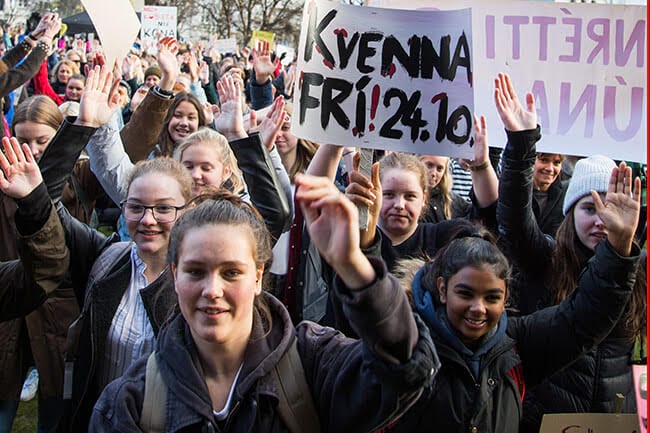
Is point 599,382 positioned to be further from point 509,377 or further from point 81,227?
point 81,227

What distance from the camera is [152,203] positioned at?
2904mm

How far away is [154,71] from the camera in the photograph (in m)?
8.77

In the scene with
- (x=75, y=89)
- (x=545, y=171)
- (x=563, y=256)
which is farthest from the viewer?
(x=75, y=89)

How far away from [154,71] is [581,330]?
23.2 feet

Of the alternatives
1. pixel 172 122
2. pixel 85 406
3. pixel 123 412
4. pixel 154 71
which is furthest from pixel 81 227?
pixel 154 71

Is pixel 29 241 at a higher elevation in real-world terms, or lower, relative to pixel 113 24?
lower

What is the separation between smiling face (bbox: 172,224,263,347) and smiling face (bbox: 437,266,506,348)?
0.78 metres

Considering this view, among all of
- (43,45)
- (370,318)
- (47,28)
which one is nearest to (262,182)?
(370,318)

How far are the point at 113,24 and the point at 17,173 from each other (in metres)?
1.71

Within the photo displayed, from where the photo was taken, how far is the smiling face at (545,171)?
439 centimetres

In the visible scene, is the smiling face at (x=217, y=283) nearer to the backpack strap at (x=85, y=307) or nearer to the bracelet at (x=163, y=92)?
the backpack strap at (x=85, y=307)

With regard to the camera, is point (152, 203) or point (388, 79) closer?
point (388, 79)

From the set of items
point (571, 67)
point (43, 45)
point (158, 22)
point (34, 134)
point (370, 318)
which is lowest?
point (370, 318)

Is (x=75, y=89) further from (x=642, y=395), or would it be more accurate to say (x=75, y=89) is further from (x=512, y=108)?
(x=642, y=395)
